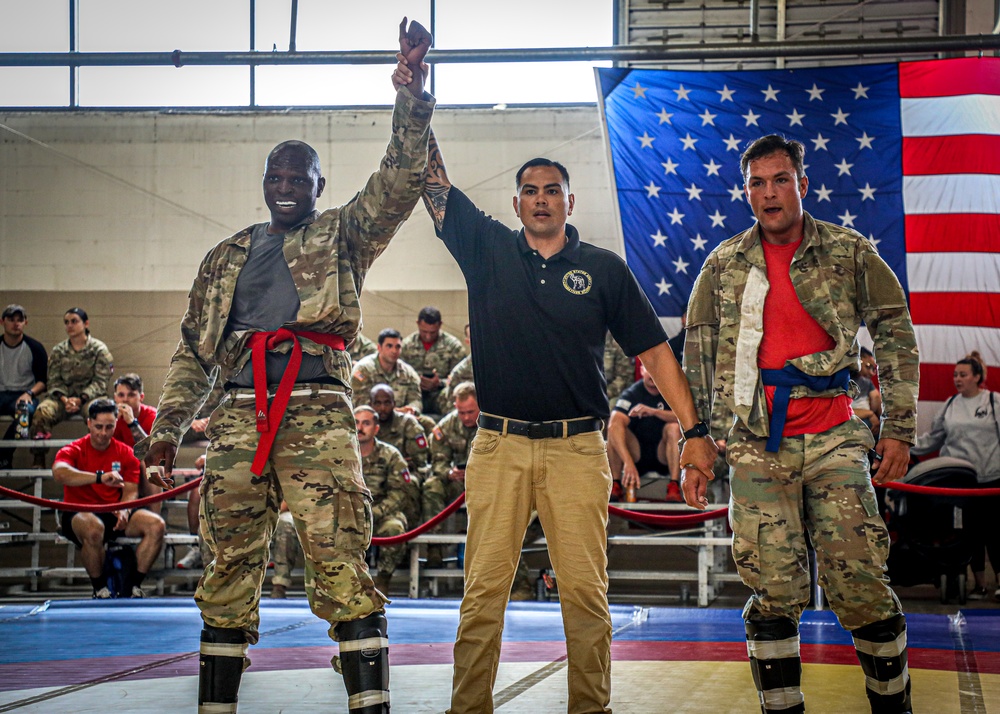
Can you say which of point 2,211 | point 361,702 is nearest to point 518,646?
point 361,702

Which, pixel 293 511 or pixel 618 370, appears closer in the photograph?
pixel 293 511

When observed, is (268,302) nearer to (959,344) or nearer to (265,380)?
(265,380)

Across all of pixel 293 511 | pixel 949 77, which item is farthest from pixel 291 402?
pixel 949 77

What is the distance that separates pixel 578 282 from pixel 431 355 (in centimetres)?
758

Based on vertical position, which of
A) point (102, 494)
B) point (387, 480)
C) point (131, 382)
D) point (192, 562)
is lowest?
point (192, 562)

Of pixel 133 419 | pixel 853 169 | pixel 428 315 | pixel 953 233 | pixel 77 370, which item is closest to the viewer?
pixel 133 419

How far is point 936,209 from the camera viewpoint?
31.9 ft

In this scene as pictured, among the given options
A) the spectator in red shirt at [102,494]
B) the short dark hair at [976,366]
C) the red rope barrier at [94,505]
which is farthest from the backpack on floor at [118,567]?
the short dark hair at [976,366]

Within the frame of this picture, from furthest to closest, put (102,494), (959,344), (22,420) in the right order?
(22,420) → (959,344) → (102,494)

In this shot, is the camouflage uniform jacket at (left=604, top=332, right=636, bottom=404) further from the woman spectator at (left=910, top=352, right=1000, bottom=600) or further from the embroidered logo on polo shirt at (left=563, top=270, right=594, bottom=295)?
the embroidered logo on polo shirt at (left=563, top=270, right=594, bottom=295)

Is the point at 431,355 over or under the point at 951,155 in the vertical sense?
under

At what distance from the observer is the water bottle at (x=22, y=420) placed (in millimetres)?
10375

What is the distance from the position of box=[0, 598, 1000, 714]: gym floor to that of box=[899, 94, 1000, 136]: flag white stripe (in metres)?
5.12

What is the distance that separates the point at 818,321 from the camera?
3.37m
